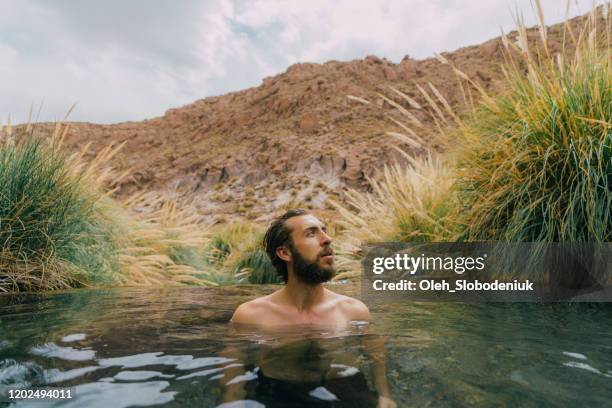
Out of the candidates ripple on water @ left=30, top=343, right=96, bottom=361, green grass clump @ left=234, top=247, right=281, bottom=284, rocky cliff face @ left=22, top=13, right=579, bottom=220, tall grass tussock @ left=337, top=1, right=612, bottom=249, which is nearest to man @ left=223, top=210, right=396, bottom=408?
ripple on water @ left=30, top=343, right=96, bottom=361

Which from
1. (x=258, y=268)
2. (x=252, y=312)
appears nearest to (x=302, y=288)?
(x=252, y=312)

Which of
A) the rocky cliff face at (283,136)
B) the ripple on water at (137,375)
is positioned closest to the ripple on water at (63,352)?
the ripple on water at (137,375)

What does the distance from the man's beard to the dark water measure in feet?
1.05

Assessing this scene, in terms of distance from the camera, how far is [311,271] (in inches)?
129

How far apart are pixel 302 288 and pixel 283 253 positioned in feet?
0.91

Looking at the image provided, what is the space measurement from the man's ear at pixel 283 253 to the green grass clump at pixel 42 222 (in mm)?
2831

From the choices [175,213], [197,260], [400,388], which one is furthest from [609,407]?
[175,213]

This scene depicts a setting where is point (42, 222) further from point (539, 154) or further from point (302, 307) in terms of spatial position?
point (539, 154)

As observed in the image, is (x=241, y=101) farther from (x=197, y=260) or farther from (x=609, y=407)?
(x=609, y=407)

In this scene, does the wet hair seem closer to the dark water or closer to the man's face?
the man's face

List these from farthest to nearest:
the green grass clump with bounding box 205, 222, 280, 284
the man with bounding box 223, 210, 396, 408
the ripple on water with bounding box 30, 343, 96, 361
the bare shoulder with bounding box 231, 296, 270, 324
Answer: the green grass clump with bounding box 205, 222, 280, 284 → the bare shoulder with bounding box 231, 296, 270, 324 → the ripple on water with bounding box 30, 343, 96, 361 → the man with bounding box 223, 210, 396, 408

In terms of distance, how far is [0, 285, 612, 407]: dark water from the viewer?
6.22 feet

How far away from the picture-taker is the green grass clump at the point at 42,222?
5.04 metres

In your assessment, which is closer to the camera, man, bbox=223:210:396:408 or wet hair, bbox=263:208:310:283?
man, bbox=223:210:396:408
